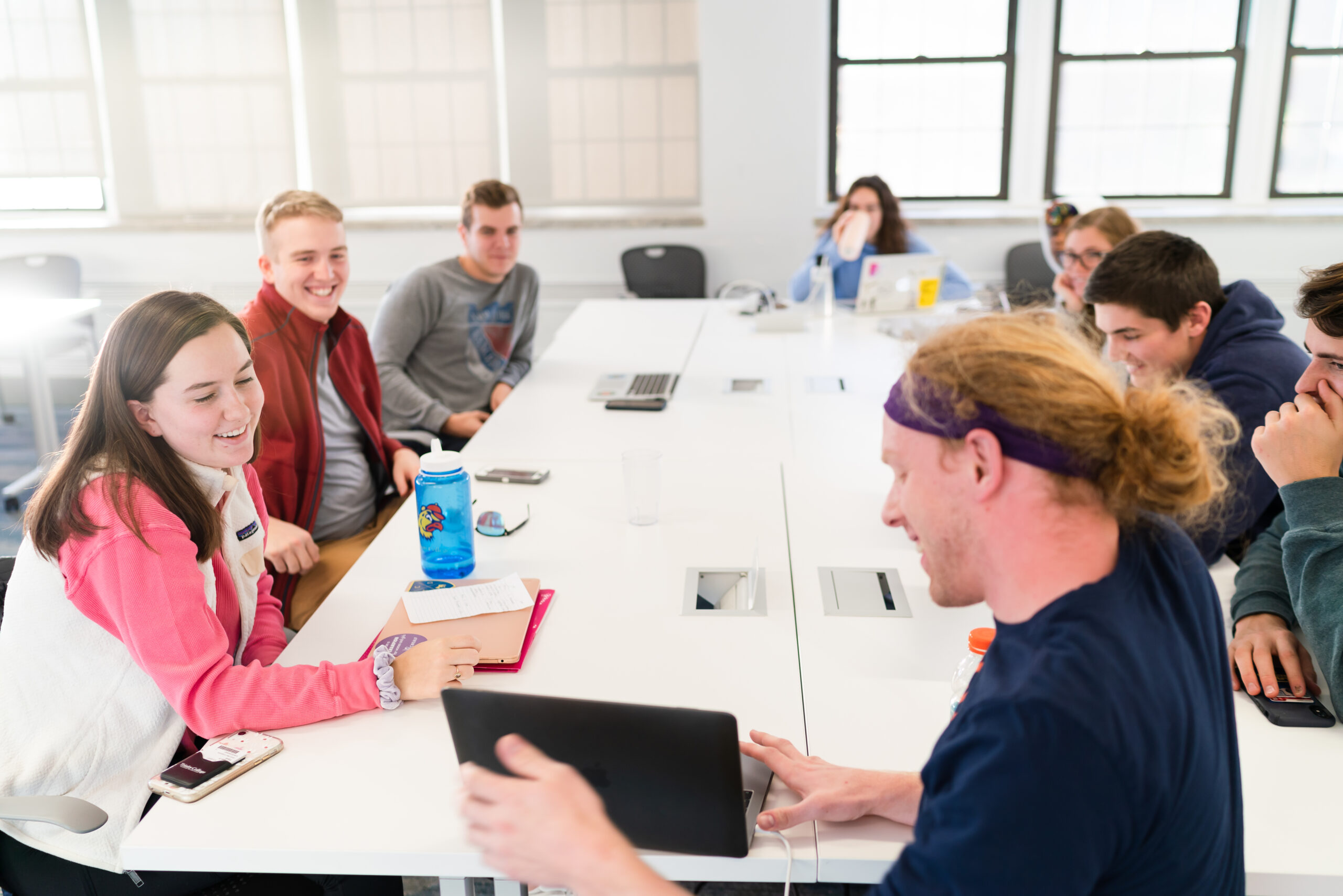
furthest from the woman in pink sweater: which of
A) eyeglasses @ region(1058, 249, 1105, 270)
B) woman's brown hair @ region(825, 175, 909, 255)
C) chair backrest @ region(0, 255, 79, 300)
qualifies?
chair backrest @ region(0, 255, 79, 300)

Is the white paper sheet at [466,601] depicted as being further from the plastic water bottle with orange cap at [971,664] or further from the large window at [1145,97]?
the large window at [1145,97]

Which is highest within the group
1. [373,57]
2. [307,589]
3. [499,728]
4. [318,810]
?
[373,57]

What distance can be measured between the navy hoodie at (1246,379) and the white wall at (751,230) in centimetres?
378

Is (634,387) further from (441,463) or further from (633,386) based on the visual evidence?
(441,463)

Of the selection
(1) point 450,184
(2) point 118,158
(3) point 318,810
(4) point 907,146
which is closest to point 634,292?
(1) point 450,184

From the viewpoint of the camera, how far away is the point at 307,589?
2.18m

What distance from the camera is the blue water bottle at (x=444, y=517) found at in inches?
66.8

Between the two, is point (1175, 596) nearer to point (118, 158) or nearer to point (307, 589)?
point (307, 589)

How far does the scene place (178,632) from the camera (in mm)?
1286

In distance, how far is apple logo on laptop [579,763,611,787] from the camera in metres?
1.05

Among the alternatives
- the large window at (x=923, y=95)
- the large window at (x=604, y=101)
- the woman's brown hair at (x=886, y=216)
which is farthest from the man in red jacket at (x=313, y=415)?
the large window at (x=923, y=95)

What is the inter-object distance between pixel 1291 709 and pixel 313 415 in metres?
2.01

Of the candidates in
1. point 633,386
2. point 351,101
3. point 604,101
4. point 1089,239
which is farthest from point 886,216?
point 351,101

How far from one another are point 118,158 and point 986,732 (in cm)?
642
